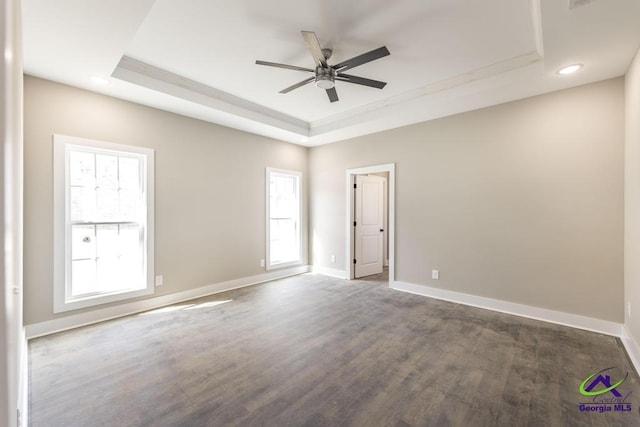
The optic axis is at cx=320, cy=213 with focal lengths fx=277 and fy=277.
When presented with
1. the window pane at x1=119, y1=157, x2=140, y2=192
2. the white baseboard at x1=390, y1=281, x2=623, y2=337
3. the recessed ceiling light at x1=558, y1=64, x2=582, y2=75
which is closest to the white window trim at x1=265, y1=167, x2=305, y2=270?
the window pane at x1=119, y1=157, x2=140, y2=192

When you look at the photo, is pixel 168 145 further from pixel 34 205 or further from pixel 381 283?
pixel 381 283

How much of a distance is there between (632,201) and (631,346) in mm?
1312

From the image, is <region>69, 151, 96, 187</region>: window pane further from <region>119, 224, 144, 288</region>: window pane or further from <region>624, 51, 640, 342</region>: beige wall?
<region>624, 51, 640, 342</region>: beige wall

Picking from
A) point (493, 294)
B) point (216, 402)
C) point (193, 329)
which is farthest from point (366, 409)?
point (493, 294)

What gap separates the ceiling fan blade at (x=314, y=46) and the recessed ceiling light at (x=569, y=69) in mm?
2357

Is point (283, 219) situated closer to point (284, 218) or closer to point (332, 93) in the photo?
point (284, 218)

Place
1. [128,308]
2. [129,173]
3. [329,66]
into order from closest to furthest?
[329,66] → [128,308] → [129,173]

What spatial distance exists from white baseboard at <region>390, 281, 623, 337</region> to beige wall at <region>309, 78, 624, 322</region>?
2.6 inches

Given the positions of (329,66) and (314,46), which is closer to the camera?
(314,46)

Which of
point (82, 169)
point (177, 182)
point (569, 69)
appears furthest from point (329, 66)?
point (82, 169)

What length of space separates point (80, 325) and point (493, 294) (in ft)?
16.5

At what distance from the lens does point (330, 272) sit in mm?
5582

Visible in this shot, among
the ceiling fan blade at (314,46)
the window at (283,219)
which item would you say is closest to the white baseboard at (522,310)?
the window at (283,219)

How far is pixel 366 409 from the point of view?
186 centimetres
